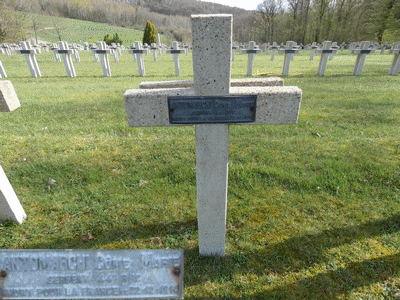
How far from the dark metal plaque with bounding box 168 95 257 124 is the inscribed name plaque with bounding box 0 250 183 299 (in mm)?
866

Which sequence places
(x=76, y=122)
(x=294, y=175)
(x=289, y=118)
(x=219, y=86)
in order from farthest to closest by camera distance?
(x=76, y=122) < (x=294, y=175) < (x=289, y=118) < (x=219, y=86)

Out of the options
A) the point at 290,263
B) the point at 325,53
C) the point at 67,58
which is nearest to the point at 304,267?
the point at 290,263

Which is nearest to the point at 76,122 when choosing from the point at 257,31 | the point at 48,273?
the point at 48,273

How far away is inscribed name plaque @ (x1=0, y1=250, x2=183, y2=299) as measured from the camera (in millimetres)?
1257

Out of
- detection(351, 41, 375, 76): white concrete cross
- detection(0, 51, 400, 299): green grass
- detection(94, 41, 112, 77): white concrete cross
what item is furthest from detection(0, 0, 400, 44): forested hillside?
detection(0, 51, 400, 299): green grass

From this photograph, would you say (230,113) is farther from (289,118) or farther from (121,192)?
(121,192)

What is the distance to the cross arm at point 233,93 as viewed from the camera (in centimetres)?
150

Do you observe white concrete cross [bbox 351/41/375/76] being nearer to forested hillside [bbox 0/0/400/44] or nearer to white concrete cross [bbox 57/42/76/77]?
white concrete cross [bbox 57/42/76/77]

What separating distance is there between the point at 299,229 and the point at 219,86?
1909 mm

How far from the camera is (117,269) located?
4.18ft

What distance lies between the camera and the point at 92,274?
1273 millimetres

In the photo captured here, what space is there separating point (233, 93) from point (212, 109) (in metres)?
Result: 0.18

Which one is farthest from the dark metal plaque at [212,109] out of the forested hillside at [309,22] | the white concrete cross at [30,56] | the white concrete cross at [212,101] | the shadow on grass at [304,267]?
the forested hillside at [309,22]

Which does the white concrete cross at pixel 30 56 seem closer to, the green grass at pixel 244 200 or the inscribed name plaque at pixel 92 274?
the green grass at pixel 244 200
